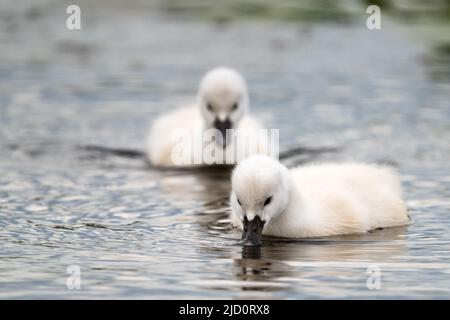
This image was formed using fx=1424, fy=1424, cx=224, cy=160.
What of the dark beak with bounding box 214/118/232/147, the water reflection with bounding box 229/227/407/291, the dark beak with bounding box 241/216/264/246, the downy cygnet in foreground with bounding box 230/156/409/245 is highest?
the dark beak with bounding box 214/118/232/147

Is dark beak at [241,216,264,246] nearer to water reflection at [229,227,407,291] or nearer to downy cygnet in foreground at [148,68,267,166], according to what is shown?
water reflection at [229,227,407,291]

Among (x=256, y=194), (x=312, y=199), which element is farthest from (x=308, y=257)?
(x=312, y=199)

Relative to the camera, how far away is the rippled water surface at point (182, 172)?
851 centimetres

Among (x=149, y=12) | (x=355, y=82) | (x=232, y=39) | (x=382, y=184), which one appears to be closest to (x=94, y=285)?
(x=382, y=184)

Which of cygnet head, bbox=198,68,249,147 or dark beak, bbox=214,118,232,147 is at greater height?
cygnet head, bbox=198,68,249,147

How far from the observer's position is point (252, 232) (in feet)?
29.8

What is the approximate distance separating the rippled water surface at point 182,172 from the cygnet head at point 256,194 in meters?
0.18

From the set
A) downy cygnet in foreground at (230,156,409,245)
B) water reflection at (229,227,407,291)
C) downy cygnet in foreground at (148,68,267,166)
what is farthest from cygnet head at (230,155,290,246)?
downy cygnet in foreground at (148,68,267,166)

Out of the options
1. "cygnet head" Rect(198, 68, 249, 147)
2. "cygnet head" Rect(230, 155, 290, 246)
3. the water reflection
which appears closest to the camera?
the water reflection

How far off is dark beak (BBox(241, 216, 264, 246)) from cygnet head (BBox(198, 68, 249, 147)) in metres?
3.86

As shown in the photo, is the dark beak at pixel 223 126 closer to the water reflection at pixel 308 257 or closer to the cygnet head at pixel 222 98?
the cygnet head at pixel 222 98

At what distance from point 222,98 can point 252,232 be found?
4051 millimetres

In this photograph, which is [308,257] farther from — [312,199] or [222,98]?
[222,98]

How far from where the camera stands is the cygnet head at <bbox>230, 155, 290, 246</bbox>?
9.04 metres
